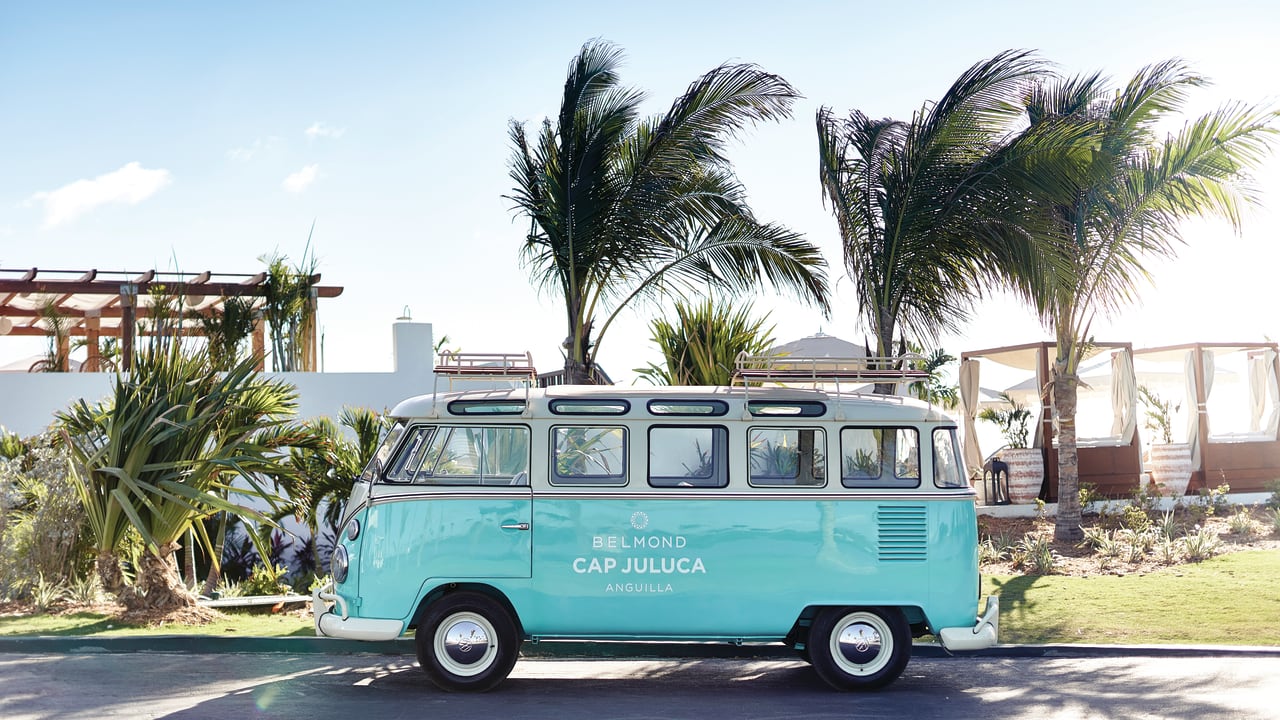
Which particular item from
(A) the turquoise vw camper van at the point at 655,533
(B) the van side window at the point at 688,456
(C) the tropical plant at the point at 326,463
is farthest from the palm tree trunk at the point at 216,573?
(B) the van side window at the point at 688,456

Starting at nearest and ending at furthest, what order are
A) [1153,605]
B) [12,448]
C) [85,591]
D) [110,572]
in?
[110,572] → [1153,605] → [85,591] → [12,448]

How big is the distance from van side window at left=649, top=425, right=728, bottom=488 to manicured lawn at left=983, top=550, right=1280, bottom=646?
12.5 feet

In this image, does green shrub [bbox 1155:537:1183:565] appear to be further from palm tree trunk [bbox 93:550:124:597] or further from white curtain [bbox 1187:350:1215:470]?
palm tree trunk [bbox 93:550:124:597]

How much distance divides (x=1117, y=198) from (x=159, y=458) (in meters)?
12.1

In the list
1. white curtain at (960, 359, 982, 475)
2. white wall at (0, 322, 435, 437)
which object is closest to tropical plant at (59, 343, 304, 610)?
white wall at (0, 322, 435, 437)

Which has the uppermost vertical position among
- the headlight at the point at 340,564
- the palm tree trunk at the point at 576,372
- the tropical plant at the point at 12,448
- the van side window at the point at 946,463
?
the palm tree trunk at the point at 576,372

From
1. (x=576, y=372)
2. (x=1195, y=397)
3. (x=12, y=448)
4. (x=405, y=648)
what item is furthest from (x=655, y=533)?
(x=1195, y=397)

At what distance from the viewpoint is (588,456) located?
8.52 metres

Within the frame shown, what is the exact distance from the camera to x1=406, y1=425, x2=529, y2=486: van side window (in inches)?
330

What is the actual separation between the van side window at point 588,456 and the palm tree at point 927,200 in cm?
580

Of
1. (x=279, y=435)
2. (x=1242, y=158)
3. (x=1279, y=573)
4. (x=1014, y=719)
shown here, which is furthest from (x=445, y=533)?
(x=1242, y=158)

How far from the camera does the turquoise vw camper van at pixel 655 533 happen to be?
8273 millimetres

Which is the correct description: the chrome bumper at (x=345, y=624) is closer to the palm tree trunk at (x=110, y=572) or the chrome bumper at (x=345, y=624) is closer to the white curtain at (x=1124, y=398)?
the palm tree trunk at (x=110, y=572)

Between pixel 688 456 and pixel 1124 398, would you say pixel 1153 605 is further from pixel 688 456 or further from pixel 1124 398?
pixel 1124 398
